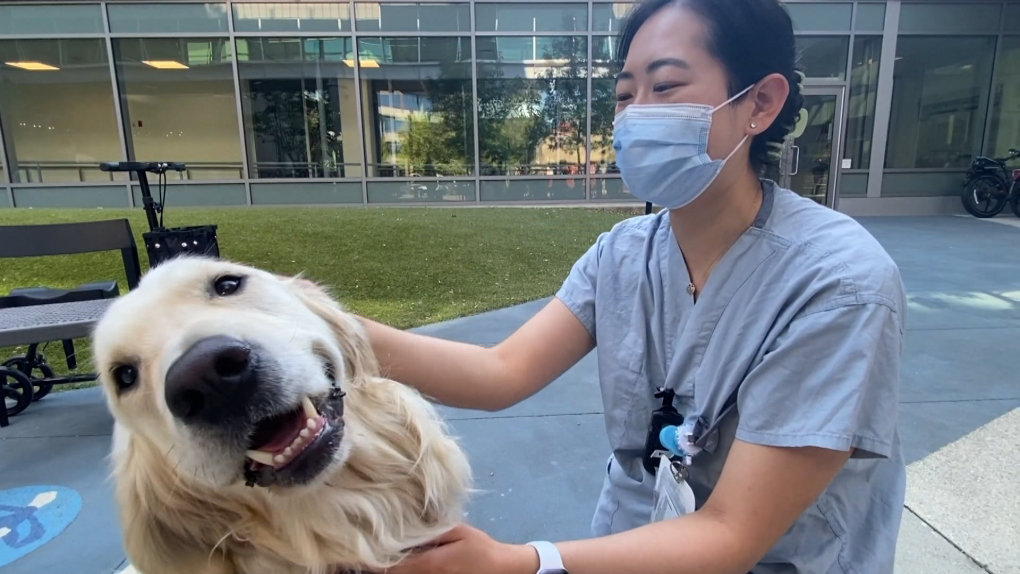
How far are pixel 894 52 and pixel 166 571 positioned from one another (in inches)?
689

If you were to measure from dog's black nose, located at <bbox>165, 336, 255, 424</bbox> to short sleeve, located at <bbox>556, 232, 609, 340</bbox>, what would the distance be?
3.44ft

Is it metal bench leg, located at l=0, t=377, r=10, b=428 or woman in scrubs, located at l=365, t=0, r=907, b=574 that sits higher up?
woman in scrubs, located at l=365, t=0, r=907, b=574

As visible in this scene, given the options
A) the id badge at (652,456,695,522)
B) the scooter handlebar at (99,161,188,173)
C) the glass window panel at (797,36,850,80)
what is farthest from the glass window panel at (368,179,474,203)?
the id badge at (652,456,695,522)

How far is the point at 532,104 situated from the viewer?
608 inches

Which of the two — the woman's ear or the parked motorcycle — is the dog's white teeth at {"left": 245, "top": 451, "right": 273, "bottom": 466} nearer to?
the woman's ear

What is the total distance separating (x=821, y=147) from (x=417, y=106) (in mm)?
9304

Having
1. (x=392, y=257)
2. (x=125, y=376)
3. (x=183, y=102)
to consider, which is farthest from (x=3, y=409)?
(x=183, y=102)

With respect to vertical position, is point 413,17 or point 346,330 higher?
point 413,17

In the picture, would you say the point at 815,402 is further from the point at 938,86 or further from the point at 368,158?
the point at 938,86

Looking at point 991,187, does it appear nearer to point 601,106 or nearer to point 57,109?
point 601,106

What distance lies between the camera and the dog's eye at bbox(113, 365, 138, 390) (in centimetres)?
147

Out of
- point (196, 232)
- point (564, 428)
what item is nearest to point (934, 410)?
point (564, 428)

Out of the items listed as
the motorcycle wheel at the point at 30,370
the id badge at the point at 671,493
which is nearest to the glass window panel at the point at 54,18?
the motorcycle wheel at the point at 30,370

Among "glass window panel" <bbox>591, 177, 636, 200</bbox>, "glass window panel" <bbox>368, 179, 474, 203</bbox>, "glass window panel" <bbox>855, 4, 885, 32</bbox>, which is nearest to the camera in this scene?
"glass window panel" <bbox>855, 4, 885, 32</bbox>
